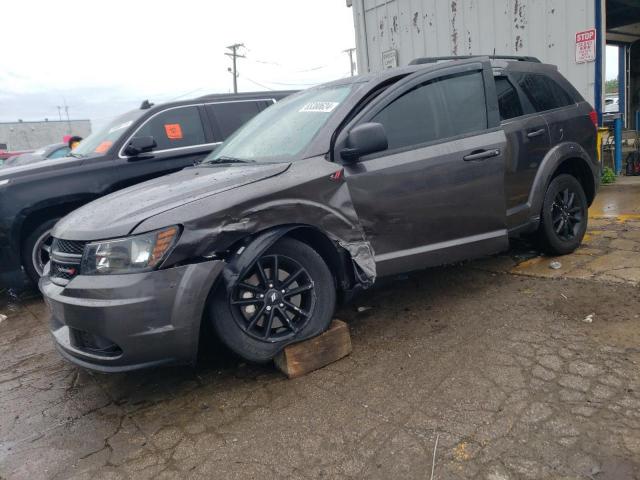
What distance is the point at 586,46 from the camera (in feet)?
24.4

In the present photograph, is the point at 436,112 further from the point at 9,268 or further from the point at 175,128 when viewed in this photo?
the point at 9,268

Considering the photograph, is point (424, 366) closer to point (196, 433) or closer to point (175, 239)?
point (196, 433)

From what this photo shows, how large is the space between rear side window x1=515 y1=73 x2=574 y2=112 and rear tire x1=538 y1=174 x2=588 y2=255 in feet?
2.13

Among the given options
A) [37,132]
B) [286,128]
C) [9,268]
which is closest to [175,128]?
[9,268]

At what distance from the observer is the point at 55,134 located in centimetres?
7100

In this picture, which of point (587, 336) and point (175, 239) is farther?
point (587, 336)

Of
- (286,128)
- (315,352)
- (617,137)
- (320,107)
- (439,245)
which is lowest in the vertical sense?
(315,352)

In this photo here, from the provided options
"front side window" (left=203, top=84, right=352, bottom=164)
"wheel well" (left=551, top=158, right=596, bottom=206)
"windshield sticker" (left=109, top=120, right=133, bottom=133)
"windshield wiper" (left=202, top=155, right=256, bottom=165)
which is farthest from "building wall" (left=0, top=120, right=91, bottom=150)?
"wheel well" (left=551, top=158, right=596, bottom=206)

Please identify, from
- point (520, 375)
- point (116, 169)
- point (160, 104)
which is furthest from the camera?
point (160, 104)

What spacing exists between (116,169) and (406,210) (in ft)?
11.1

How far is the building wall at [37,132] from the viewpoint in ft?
220

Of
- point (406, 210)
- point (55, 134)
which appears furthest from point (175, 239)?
point (55, 134)

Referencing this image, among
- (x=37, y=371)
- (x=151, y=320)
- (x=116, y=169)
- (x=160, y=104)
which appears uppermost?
(x=160, y=104)

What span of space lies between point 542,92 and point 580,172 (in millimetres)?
911
